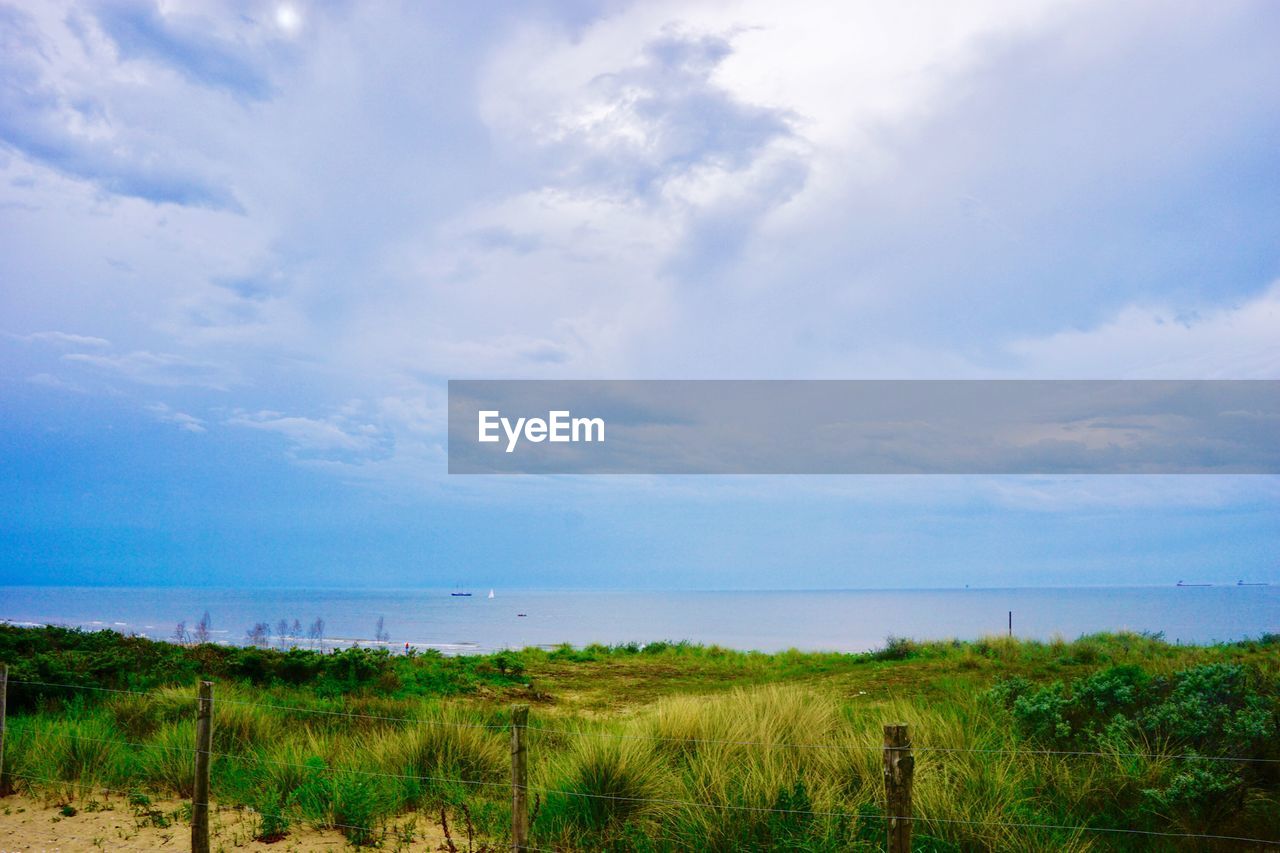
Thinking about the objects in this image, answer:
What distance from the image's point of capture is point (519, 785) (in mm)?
5918

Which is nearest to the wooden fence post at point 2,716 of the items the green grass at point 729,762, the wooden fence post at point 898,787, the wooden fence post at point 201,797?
the green grass at point 729,762

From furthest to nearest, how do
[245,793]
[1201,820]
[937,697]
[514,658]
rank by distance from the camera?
[514,658], [937,697], [245,793], [1201,820]

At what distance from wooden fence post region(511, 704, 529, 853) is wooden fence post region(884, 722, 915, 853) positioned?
226 centimetres

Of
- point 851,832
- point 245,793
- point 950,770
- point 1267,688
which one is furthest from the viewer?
point 1267,688

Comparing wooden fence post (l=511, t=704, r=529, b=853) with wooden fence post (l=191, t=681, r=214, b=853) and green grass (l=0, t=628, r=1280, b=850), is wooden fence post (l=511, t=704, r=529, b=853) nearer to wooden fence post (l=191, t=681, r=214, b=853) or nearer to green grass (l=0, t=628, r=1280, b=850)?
green grass (l=0, t=628, r=1280, b=850)

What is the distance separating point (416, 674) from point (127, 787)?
309 inches

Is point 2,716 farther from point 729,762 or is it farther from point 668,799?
point 729,762

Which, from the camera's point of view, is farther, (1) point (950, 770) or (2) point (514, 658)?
(2) point (514, 658)

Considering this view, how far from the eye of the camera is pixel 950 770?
707 cm

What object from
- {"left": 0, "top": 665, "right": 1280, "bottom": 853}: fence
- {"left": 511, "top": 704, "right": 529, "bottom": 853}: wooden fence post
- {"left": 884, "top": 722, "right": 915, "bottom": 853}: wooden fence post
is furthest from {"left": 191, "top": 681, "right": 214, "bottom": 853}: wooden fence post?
{"left": 884, "top": 722, "right": 915, "bottom": 853}: wooden fence post

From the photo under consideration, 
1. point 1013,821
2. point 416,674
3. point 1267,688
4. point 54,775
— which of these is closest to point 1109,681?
point 1267,688

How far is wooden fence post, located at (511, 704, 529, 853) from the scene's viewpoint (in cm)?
582

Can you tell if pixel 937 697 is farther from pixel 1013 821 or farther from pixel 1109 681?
pixel 1013 821

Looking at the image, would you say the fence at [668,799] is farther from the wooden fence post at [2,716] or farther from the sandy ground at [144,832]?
the sandy ground at [144,832]
